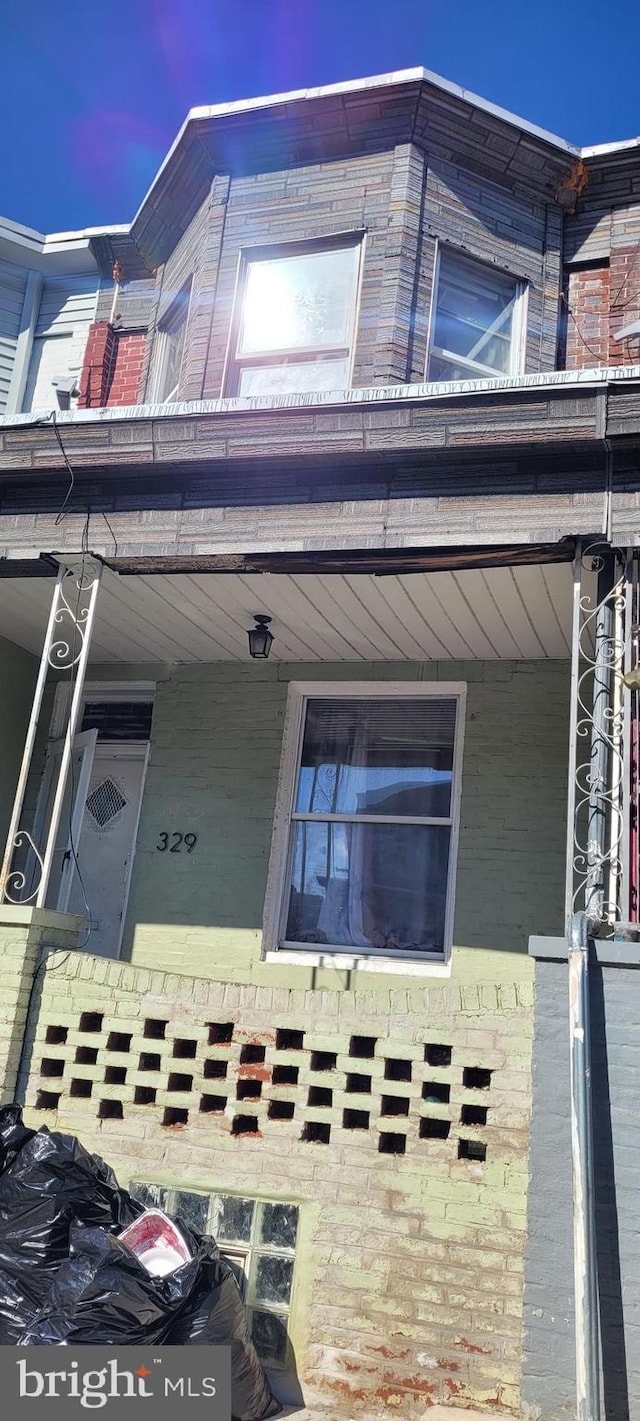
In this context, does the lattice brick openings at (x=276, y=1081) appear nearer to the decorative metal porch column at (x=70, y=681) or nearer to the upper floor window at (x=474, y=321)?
the decorative metal porch column at (x=70, y=681)

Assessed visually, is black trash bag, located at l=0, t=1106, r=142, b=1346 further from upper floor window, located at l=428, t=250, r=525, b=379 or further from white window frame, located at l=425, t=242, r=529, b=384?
upper floor window, located at l=428, t=250, r=525, b=379

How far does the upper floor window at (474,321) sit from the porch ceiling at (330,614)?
1.97m

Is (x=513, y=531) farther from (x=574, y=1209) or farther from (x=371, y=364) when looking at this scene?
(x=574, y=1209)

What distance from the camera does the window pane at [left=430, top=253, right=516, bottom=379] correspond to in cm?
784

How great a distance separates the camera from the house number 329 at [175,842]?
7.79 meters

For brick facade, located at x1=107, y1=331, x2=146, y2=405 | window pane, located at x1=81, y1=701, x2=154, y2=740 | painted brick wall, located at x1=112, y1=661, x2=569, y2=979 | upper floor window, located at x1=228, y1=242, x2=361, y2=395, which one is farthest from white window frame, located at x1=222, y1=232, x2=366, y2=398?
window pane, located at x1=81, y1=701, x2=154, y2=740

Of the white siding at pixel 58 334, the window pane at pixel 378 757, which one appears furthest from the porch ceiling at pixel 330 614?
the white siding at pixel 58 334

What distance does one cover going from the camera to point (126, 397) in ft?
30.5

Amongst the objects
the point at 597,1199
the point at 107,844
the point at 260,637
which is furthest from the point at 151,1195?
the point at 107,844

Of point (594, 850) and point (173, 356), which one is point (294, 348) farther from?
point (594, 850)

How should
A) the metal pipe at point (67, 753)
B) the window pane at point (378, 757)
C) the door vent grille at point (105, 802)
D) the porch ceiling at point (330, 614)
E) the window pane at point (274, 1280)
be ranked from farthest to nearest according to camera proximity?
the door vent grille at point (105, 802) < the window pane at point (378, 757) < the porch ceiling at point (330, 614) < the metal pipe at point (67, 753) < the window pane at point (274, 1280)

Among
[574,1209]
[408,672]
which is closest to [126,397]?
[408,672]

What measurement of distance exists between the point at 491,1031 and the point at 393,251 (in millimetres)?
5437

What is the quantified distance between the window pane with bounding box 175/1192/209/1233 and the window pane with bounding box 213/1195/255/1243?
5 cm
